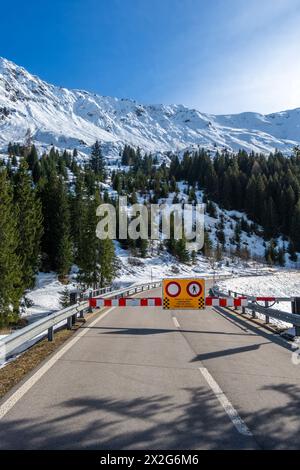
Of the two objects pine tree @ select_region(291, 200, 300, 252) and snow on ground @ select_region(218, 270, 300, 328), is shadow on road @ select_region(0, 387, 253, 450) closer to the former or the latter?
snow on ground @ select_region(218, 270, 300, 328)

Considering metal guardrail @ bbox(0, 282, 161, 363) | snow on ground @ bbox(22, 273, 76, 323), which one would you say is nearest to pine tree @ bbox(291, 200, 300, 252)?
snow on ground @ bbox(22, 273, 76, 323)

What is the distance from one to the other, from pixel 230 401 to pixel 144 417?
1.43m

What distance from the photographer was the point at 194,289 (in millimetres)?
13859

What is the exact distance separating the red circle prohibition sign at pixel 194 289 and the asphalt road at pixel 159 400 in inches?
156

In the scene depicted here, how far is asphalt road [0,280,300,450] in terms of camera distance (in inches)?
164

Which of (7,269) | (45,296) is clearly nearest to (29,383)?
(7,269)

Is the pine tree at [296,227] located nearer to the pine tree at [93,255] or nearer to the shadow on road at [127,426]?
the pine tree at [93,255]

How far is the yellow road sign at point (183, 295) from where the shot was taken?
13711 mm

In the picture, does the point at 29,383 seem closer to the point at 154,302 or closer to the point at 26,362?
the point at 26,362

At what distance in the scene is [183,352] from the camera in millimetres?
8961

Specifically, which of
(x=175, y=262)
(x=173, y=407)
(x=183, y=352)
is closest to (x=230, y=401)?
(x=173, y=407)

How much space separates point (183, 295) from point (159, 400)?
332 inches

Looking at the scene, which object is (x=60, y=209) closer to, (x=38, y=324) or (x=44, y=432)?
(x=38, y=324)

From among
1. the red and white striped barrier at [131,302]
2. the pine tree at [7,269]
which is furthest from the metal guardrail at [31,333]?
the pine tree at [7,269]
